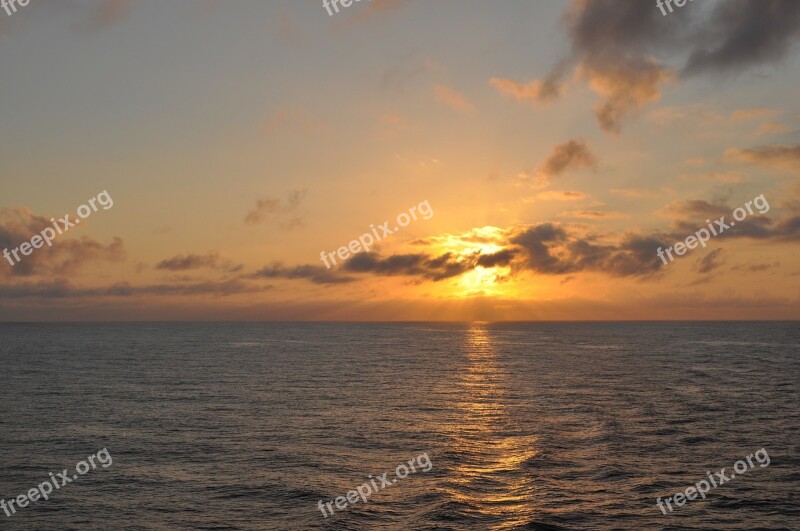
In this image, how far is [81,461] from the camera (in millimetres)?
45000

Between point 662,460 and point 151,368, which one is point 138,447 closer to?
point 662,460

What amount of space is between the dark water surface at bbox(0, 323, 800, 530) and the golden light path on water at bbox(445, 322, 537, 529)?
7.3 inches

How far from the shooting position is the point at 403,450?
4838 cm

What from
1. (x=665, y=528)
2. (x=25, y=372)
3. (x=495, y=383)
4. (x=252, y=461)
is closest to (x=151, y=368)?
(x=25, y=372)

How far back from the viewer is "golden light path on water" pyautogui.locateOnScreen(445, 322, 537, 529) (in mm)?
34938

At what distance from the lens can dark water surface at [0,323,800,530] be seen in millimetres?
34500

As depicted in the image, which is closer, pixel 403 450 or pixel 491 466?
pixel 491 466

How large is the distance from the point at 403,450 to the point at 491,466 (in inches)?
297

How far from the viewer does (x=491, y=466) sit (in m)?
44.1

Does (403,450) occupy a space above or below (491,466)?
above

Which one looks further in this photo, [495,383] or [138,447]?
[495,383]

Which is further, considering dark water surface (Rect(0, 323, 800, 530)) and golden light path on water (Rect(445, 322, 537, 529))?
golden light path on water (Rect(445, 322, 537, 529))

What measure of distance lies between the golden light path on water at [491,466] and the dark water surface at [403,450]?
18 centimetres

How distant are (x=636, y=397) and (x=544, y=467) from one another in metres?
39.0
